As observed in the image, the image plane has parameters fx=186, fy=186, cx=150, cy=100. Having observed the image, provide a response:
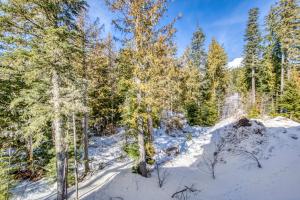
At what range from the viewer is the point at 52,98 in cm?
919

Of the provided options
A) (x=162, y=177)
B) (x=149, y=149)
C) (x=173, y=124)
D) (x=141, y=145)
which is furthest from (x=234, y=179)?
(x=173, y=124)

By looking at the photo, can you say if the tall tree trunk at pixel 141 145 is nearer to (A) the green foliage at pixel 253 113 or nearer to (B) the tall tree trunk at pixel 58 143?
(B) the tall tree trunk at pixel 58 143

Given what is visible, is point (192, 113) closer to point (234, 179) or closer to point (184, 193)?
point (234, 179)

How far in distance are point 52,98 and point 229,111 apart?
28627 millimetres

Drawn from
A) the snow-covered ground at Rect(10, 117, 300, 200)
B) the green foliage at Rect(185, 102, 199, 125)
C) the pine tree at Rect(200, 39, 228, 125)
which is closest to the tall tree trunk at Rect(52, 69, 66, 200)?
the snow-covered ground at Rect(10, 117, 300, 200)

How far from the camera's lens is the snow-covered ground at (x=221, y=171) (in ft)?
31.0

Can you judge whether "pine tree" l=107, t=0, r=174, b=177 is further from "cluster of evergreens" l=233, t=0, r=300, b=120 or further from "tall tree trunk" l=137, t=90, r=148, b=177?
"cluster of evergreens" l=233, t=0, r=300, b=120

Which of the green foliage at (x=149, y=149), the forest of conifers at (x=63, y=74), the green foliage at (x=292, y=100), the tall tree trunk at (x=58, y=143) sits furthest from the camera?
the green foliage at (x=292, y=100)

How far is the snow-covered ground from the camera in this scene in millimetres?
9445

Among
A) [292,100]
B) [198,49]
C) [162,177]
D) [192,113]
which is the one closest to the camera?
[162,177]

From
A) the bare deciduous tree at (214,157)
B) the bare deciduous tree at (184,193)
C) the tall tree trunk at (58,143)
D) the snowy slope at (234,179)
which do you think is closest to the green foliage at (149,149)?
the snowy slope at (234,179)

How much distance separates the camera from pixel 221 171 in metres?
11.8

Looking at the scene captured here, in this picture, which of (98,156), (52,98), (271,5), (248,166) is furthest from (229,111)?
(52,98)

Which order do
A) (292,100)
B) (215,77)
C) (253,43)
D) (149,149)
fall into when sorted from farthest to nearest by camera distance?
(215,77)
(253,43)
(292,100)
(149,149)
